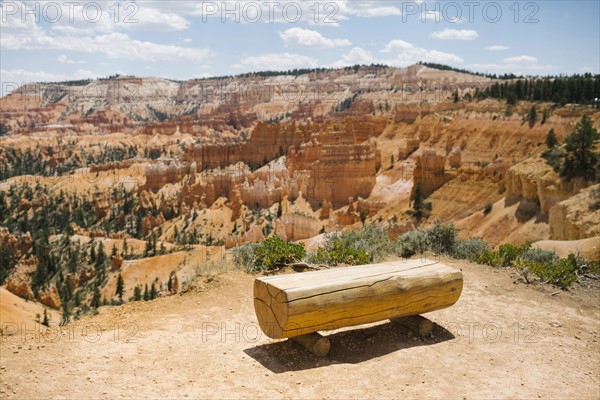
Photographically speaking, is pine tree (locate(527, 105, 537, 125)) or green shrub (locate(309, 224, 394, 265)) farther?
pine tree (locate(527, 105, 537, 125))

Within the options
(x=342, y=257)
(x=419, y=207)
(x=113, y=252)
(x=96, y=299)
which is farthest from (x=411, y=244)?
(x=113, y=252)

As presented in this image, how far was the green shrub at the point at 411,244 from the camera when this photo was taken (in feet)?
46.7

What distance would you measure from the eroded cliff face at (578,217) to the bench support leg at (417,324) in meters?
16.7

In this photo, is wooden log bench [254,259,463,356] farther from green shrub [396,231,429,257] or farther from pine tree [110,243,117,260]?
pine tree [110,243,117,260]

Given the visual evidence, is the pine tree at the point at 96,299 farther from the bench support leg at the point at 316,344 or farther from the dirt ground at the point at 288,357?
the bench support leg at the point at 316,344

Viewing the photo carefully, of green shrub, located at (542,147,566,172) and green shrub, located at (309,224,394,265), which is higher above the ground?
green shrub, located at (542,147,566,172)

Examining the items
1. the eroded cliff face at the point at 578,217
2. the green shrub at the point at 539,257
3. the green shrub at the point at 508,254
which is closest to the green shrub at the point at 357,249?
the green shrub at the point at 508,254

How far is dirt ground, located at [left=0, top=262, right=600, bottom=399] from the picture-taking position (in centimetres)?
653

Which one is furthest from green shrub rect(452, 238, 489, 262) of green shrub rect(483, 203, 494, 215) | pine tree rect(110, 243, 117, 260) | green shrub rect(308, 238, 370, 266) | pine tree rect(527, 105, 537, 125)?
pine tree rect(110, 243, 117, 260)

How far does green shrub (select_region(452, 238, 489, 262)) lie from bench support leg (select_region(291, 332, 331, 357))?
764cm

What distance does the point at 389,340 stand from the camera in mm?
8336

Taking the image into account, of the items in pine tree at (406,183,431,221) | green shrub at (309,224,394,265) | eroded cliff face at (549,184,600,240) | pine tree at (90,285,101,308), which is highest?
green shrub at (309,224,394,265)

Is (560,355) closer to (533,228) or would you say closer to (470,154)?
(533,228)

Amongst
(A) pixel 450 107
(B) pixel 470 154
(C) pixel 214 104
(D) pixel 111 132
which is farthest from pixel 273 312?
(C) pixel 214 104
